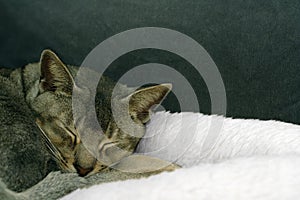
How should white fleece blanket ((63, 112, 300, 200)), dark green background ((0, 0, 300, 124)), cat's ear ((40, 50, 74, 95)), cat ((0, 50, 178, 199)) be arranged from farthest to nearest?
dark green background ((0, 0, 300, 124)), cat's ear ((40, 50, 74, 95)), cat ((0, 50, 178, 199)), white fleece blanket ((63, 112, 300, 200))

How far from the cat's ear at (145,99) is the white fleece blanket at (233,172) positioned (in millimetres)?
135

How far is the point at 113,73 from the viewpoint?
5.60 ft

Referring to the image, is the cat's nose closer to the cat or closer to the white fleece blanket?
the cat

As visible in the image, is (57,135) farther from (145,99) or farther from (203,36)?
(203,36)

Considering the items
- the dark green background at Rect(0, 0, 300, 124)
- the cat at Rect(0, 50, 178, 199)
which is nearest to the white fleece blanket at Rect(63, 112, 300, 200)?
the cat at Rect(0, 50, 178, 199)

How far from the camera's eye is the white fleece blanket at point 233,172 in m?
1.02

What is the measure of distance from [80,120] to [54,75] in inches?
4.6

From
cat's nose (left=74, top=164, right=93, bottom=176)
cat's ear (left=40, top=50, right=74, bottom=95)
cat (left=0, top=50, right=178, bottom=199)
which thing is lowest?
cat's nose (left=74, top=164, right=93, bottom=176)

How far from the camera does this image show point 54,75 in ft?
4.35

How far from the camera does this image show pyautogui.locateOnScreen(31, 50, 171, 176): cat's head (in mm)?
1315

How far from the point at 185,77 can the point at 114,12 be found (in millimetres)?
274

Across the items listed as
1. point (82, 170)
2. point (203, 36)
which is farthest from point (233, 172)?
point (203, 36)

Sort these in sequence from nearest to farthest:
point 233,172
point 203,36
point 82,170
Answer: point 233,172, point 82,170, point 203,36

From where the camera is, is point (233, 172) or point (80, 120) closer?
point (233, 172)
